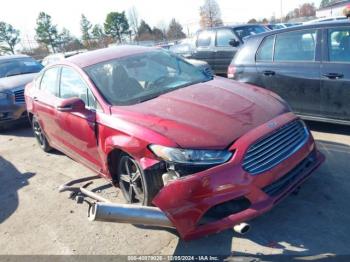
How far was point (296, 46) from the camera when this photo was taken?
223 inches

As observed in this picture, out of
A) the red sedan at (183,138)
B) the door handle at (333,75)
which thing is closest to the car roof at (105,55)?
the red sedan at (183,138)

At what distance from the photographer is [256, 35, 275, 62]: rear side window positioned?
6.00m

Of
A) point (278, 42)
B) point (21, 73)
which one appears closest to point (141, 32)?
point (21, 73)

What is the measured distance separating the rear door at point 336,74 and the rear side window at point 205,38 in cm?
624

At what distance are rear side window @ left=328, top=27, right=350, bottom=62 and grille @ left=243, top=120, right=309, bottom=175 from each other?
200 centimetres

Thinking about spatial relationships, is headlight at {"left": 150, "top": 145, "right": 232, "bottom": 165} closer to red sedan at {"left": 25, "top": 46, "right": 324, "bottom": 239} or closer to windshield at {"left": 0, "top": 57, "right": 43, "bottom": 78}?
red sedan at {"left": 25, "top": 46, "right": 324, "bottom": 239}

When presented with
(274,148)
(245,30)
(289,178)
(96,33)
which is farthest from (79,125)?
(96,33)

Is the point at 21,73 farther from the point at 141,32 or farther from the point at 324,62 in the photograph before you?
the point at 141,32

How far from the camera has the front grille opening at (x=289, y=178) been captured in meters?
3.19

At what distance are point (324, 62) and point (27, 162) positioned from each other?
16.4ft

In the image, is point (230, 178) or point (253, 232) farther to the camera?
point (253, 232)

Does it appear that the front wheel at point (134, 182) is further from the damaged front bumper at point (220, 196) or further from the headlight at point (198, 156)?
the headlight at point (198, 156)

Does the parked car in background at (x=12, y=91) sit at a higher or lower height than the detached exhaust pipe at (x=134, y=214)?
higher

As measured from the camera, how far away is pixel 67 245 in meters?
3.67
